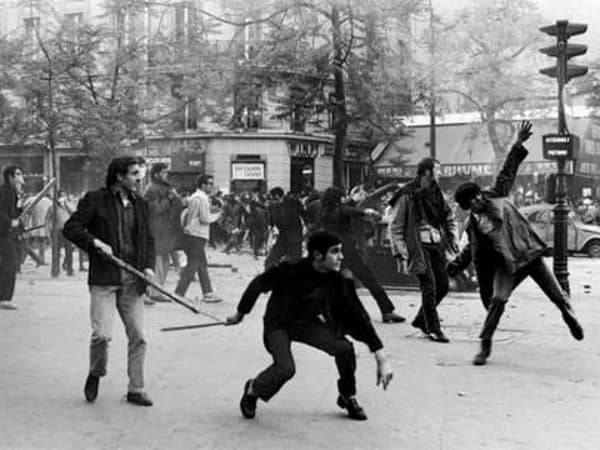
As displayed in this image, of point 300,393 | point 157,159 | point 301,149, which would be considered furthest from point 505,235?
point 157,159

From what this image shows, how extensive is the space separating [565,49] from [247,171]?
8792 mm

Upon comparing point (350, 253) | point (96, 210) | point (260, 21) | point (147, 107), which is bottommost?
point (350, 253)

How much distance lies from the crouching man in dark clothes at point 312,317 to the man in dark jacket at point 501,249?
6.28ft

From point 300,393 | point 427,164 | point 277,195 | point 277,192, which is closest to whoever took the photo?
point 300,393

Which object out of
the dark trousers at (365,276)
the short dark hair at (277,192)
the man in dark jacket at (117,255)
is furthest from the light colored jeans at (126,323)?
the short dark hair at (277,192)

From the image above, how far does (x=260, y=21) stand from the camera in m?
13.8

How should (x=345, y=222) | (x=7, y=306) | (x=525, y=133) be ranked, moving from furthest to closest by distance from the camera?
1. (x=7, y=306)
2. (x=345, y=222)
3. (x=525, y=133)

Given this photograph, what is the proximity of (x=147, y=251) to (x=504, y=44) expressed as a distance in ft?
36.7

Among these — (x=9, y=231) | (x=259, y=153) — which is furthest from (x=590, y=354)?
(x=259, y=153)

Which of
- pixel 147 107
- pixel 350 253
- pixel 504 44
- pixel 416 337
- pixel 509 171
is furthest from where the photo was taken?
pixel 147 107

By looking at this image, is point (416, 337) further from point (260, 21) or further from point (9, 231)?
point (260, 21)

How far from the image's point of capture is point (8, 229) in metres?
9.18

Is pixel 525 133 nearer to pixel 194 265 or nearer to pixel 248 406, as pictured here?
pixel 248 406

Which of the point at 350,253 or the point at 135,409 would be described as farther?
the point at 350,253
